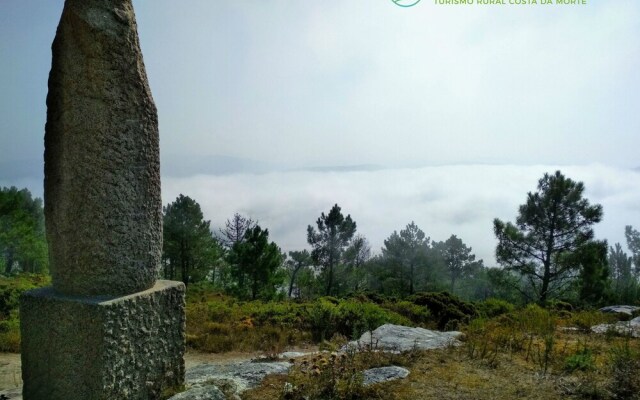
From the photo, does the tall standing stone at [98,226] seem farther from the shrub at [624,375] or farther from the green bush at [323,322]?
the green bush at [323,322]

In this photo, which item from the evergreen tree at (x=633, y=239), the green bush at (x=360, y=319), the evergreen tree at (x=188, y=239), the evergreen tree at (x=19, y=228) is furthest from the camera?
the evergreen tree at (x=633, y=239)

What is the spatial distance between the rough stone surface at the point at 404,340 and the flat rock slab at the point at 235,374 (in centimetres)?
114

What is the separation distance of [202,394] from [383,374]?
1.79 metres

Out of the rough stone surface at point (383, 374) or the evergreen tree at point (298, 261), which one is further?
the evergreen tree at point (298, 261)

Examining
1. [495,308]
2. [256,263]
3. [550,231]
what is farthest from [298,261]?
[495,308]

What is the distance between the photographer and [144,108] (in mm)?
3797

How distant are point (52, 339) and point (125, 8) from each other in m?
2.79

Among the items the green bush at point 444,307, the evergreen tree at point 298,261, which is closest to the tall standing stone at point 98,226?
the green bush at point 444,307

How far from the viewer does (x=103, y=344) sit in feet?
10.9

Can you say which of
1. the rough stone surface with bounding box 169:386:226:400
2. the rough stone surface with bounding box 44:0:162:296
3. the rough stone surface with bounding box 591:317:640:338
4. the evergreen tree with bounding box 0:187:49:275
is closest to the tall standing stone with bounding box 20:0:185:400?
the rough stone surface with bounding box 44:0:162:296

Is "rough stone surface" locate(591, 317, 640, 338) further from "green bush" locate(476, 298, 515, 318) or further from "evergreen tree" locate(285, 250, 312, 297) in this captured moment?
"evergreen tree" locate(285, 250, 312, 297)

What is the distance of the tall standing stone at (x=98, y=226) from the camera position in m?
3.44

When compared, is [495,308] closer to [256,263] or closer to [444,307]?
[444,307]

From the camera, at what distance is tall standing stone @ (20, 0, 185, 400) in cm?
344
